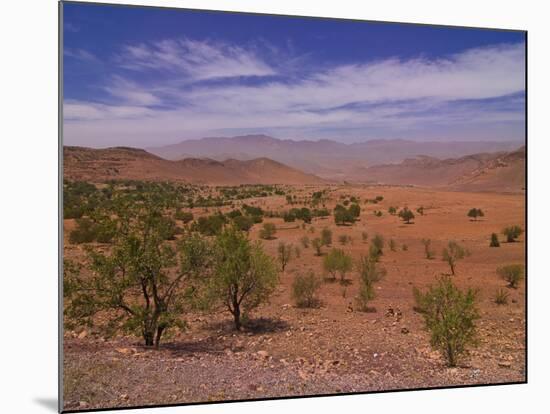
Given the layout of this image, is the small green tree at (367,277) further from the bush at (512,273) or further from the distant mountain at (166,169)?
the bush at (512,273)

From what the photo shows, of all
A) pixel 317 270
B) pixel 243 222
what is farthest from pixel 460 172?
pixel 243 222

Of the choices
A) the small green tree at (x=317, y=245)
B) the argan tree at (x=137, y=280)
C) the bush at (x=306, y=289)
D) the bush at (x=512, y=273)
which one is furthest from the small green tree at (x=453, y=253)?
the argan tree at (x=137, y=280)

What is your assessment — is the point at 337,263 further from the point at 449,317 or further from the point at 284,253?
the point at 449,317

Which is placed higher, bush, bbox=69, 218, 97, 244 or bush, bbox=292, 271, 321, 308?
bush, bbox=69, 218, 97, 244

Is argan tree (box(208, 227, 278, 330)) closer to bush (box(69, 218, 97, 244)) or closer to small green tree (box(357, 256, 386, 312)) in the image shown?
small green tree (box(357, 256, 386, 312))

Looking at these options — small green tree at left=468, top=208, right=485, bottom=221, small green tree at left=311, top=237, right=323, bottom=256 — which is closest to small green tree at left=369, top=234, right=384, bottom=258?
small green tree at left=311, top=237, right=323, bottom=256
